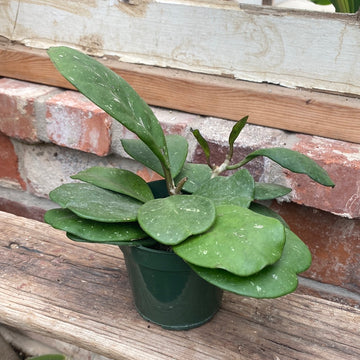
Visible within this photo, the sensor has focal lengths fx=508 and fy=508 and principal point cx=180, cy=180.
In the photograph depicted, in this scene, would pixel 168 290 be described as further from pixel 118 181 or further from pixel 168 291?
pixel 118 181

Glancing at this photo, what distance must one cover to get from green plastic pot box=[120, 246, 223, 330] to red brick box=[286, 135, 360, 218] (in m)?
0.26

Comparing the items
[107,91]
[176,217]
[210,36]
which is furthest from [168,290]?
[210,36]

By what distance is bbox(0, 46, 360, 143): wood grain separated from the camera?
859 millimetres

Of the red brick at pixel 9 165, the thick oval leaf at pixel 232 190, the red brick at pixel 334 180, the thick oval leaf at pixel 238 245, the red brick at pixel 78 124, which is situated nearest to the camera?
→ the thick oval leaf at pixel 238 245

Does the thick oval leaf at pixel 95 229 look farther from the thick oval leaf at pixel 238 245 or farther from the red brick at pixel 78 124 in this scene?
the red brick at pixel 78 124

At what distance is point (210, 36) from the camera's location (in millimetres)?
919

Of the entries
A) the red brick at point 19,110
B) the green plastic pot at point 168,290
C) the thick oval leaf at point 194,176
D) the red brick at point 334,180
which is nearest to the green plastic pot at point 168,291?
the green plastic pot at point 168,290

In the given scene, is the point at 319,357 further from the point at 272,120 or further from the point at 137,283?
the point at 272,120

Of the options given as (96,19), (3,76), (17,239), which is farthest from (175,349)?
(3,76)

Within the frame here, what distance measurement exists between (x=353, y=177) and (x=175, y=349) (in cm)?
39

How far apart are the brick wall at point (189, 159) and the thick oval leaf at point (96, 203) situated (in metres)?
0.32

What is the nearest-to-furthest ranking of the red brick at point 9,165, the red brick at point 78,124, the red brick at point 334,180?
1. the red brick at point 334,180
2. the red brick at point 78,124
3. the red brick at point 9,165

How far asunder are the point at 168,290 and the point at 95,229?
13 cm

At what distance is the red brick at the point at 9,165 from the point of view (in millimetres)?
1130
